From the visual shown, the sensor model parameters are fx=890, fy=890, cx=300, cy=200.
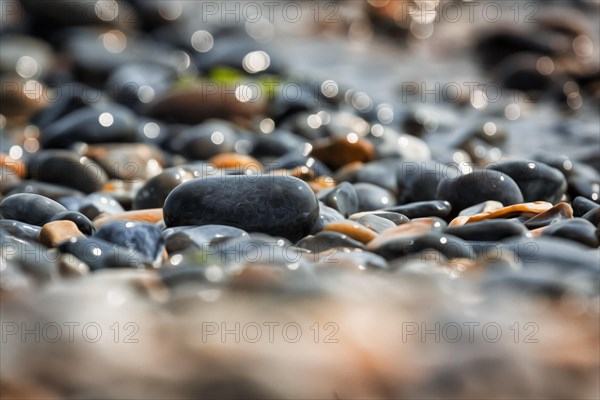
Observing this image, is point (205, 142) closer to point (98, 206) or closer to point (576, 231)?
point (98, 206)

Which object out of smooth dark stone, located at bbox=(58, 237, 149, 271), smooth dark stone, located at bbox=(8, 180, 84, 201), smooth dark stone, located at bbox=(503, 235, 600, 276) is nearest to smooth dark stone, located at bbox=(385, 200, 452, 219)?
smooth dark stone, located at bbox=(503, 235, 600, 276)

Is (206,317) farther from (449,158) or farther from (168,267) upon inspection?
(449,158)

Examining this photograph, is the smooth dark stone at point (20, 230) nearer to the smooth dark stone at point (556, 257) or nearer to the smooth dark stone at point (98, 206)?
the smooth dark stone at point (98, 206)

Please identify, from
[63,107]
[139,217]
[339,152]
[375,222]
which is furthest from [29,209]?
[63,107]

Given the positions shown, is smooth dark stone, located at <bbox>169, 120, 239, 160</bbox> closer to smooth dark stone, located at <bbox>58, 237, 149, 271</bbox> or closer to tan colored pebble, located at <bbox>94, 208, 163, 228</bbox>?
tan colored pebble, located at <bbox>94, 208, 163, 228</bbox>

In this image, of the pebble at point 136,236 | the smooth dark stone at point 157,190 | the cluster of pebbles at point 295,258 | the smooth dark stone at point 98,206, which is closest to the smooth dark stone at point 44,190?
the cluster of pebbles at point 295,258

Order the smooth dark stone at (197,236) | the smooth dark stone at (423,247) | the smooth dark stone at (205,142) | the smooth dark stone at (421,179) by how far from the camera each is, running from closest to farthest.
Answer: the smooth dark stone at (423,247) → the smooth dark stone at (197,236) → the smooth dark stone at (421,179) → the smooth dark stone at (205,142)
